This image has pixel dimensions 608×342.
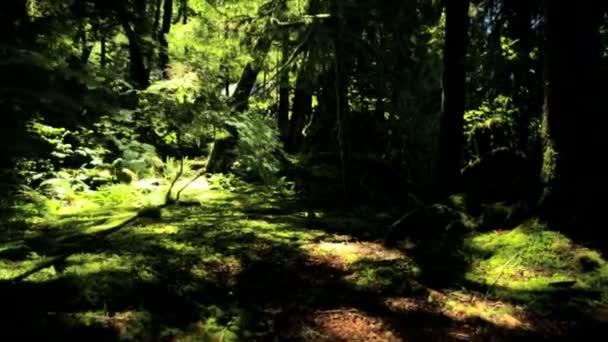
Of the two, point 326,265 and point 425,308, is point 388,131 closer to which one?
point 326,265

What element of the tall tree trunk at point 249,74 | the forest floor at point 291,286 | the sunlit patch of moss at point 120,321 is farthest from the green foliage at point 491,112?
the sunlit patch of moss at point 120,321

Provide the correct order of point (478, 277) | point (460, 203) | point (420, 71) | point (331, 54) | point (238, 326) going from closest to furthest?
1. point (238, 326)
2. point (478, 277)
3. point (460, 203)
4. point (331, 54)
5. point (420, 71)

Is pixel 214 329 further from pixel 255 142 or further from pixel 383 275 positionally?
pixel 255 142

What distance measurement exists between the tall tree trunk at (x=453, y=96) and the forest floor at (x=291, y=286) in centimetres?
175

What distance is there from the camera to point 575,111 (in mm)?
5914

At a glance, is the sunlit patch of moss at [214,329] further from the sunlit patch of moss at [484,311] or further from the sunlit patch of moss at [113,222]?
the sunlit patch of moss at [113,222]

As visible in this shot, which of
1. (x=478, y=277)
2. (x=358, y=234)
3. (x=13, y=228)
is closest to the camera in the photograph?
(x=478, y=277)

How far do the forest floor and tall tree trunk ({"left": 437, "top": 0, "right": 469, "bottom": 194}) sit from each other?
1.75 metres

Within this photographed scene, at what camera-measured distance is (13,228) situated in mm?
→ 7164

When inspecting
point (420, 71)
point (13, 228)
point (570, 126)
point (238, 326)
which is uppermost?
point (420, 71)

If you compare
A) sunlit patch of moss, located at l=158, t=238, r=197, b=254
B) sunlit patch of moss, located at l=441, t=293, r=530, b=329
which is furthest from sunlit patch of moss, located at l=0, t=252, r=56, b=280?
sunlit patch of moss, located at l=441, t=293, r=530, b=329

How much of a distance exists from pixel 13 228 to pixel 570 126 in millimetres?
7563

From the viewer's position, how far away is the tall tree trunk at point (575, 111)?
19.1 feet

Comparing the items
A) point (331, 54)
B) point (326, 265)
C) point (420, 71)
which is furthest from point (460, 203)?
point (420, 71)
